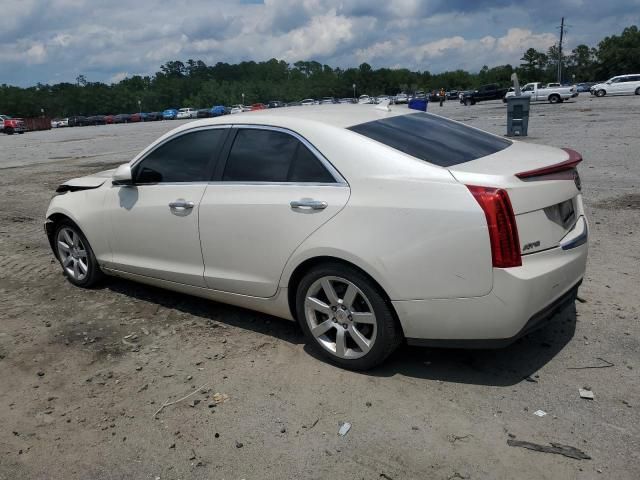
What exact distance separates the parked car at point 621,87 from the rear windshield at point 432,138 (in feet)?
168

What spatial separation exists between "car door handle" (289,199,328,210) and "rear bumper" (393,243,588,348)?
2.52 feet

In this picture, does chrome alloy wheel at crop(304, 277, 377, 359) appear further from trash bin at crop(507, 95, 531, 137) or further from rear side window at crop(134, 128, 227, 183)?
trash bin at crop(507, 95, 531, 137)

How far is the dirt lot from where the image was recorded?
2871 millimetres

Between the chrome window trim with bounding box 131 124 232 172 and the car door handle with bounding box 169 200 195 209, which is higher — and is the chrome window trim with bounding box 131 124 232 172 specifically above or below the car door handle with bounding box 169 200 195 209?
above

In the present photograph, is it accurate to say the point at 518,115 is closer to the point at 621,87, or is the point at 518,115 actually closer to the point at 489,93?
the point at 621,87

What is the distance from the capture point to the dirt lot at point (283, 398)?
287 centimetres

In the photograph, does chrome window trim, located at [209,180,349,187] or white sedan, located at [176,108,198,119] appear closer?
chrome window trim, located at [209,180,349,187]

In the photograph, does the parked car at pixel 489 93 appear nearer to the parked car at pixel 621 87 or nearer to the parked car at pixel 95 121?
the parked car at pixel 621 87

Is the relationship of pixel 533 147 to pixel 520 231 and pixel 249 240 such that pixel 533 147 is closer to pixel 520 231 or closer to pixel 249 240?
pixel 520 231

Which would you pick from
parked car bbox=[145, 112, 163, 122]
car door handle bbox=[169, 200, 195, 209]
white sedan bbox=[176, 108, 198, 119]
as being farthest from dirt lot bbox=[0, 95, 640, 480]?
parked car bbox=[145, 112, 163, 122]

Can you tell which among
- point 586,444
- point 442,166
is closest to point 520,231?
point 442,166

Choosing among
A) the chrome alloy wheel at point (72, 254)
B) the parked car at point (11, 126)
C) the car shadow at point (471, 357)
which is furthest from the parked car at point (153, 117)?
the car shadow at point (471, 357)

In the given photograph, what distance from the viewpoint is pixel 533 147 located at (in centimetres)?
413

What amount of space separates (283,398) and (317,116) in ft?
6.39
